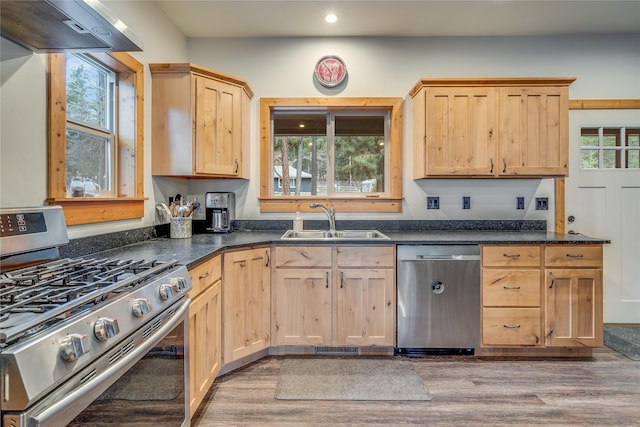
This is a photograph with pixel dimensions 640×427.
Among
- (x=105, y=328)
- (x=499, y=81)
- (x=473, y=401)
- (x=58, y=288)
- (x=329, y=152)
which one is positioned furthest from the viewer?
(x=329, y=152)

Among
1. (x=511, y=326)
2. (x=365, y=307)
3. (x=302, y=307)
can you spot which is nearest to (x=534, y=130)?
(x=511, y=326)

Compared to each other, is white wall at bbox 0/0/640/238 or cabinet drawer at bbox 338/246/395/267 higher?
white wall at bbox 0/0/640/238

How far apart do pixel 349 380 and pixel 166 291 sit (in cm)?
142

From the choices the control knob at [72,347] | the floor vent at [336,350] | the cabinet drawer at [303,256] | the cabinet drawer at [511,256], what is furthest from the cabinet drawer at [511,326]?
the control knob at [72,347]

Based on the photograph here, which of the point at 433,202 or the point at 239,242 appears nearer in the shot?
the point at 239,242

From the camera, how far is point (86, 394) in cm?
90

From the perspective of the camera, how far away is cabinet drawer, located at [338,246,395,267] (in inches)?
101

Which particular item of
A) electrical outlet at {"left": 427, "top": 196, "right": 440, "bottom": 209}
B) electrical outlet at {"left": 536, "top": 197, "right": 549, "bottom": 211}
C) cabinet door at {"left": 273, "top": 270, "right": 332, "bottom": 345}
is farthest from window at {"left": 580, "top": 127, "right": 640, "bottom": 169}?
cabinet door at {"left": 273, "top": 270, "right": 332, "bottom": 345}

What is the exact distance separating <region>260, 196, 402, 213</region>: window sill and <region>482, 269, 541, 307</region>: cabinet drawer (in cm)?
98

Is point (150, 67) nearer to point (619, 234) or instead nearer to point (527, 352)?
point (527, 352)

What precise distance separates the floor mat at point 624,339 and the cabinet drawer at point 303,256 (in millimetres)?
2281

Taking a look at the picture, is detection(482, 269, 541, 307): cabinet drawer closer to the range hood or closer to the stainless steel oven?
the stainless steel oven

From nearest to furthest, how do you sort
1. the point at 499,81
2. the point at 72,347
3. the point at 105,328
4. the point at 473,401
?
1. the point at 72,347
2. the point at 105,328
3. the point at 473,401
4. the point at 499,81

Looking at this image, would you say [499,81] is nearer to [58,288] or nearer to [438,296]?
[438,296]
